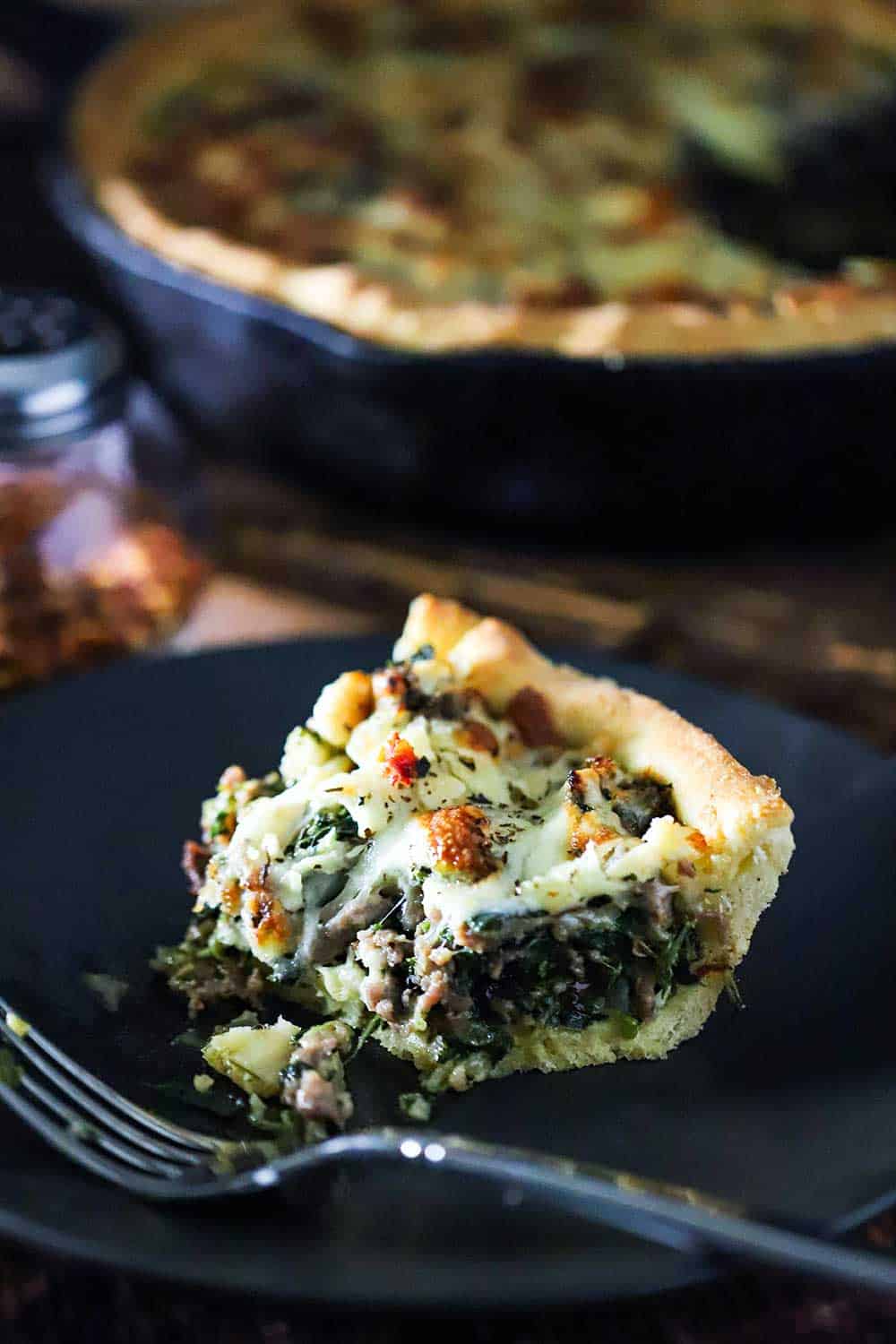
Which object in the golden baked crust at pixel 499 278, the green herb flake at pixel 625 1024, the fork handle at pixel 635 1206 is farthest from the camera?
the golden baked crust at pixel 499 278

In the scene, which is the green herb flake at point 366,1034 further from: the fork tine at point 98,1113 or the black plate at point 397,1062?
the fork tine at point 98,1113

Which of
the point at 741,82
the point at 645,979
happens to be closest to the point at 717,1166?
the point at 645,979

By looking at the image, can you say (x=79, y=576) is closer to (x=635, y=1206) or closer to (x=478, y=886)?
(x=478, y=886)

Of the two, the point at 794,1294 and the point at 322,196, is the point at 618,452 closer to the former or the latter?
the point at 322,196

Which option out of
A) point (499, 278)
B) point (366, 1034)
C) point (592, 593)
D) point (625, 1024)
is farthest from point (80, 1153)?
point (499, 278)

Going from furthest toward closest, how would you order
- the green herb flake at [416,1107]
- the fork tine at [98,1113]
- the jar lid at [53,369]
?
the jar lid at [53,369]
the green herb flake at [416,1107]
the fork tine at [98,1113]

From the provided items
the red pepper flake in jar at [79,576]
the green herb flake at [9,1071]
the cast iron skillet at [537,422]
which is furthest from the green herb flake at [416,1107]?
the cast iron skillet at [537,422]
